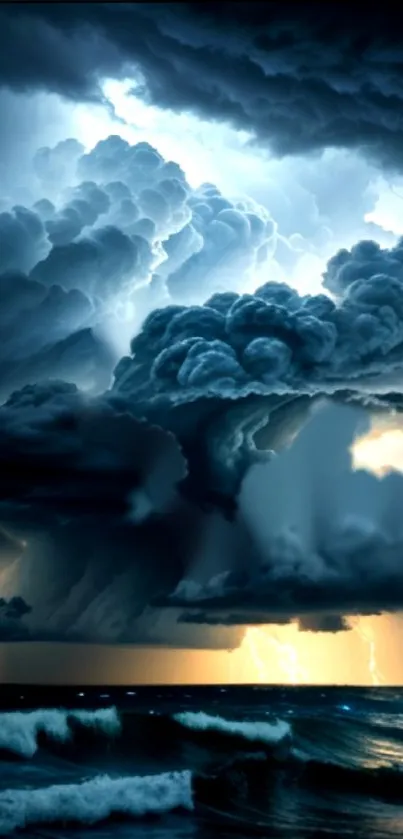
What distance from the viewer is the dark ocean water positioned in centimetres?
2858

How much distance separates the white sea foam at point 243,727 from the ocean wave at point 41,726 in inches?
163

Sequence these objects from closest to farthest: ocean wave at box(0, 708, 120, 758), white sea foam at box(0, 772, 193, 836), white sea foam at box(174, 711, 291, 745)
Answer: white sea foam at box(0, 772, 193, 836), ocean wave at box(0, 708, 120, 758), white sea foam at box(174, 711, 291, 745)

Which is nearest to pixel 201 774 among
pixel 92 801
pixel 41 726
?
pixel 92 801

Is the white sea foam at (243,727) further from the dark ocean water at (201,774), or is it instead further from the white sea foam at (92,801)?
the white sea foam at (92,801)

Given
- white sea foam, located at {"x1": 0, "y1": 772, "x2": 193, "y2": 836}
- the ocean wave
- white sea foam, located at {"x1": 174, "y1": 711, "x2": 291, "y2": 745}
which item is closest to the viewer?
white sea foam, located at {"x1": 0, "y1": 772, "x2": 193, "y2": 836}

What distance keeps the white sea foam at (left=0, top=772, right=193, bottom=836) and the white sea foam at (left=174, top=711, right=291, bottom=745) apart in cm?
1836

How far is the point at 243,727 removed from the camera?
5469 centimetres

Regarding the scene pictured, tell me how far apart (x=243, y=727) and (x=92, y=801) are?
82.6 ft

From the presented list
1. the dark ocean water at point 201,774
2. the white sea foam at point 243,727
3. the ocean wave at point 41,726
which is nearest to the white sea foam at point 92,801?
the dark ocean water at point 201,774

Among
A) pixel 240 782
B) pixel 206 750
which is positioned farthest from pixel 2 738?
pixel 240 782

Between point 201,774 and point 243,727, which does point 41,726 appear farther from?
point 201,774

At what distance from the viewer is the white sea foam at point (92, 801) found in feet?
93.5

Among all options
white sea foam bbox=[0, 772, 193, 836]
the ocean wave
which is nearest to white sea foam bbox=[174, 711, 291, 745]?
the ocean wave

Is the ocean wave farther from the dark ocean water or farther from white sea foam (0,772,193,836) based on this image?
white sea foam (0,772,193,836)
